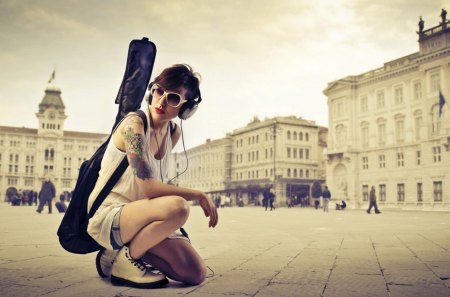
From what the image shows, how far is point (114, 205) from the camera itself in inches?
130

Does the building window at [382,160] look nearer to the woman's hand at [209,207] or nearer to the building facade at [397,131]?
the building facade at [397,131]

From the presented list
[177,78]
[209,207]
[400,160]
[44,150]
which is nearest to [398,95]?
[400,160]

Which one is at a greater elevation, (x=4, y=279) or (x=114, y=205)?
(x=114, y=205)

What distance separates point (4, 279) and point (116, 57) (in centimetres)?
307

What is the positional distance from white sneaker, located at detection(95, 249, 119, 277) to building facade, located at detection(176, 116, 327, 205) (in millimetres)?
51980

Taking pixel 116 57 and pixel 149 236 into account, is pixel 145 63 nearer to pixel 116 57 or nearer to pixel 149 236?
pixel 149 236

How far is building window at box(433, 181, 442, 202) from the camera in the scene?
3609cm

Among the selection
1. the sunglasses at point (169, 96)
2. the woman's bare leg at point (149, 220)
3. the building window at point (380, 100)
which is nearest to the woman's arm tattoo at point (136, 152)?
the woman's bare leg at point (149, 220)

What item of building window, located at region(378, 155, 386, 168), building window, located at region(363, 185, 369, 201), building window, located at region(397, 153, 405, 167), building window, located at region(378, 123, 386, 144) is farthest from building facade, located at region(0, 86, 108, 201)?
building window, located at region(397, 153, 405, 167)

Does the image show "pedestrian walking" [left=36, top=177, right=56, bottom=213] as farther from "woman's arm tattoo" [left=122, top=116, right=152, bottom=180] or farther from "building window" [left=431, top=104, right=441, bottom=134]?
"building window" [left=431, top=104, right=441, bottom=134]

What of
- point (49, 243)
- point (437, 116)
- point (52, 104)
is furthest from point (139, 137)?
point (52, 104)

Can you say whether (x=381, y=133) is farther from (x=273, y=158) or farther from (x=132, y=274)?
(x=132, y=274)

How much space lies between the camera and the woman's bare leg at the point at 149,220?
119 inches

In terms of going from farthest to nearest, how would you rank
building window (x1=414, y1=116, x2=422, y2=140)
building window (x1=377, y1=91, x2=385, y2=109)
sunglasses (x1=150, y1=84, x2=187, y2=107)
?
building window (x1=377, y1=91, x2=385, y2=109) → building window (x1=414, y1=116, x2=422, y2=140) → sunglasses (x1=150, y1=84, x2=187, y2=107)
